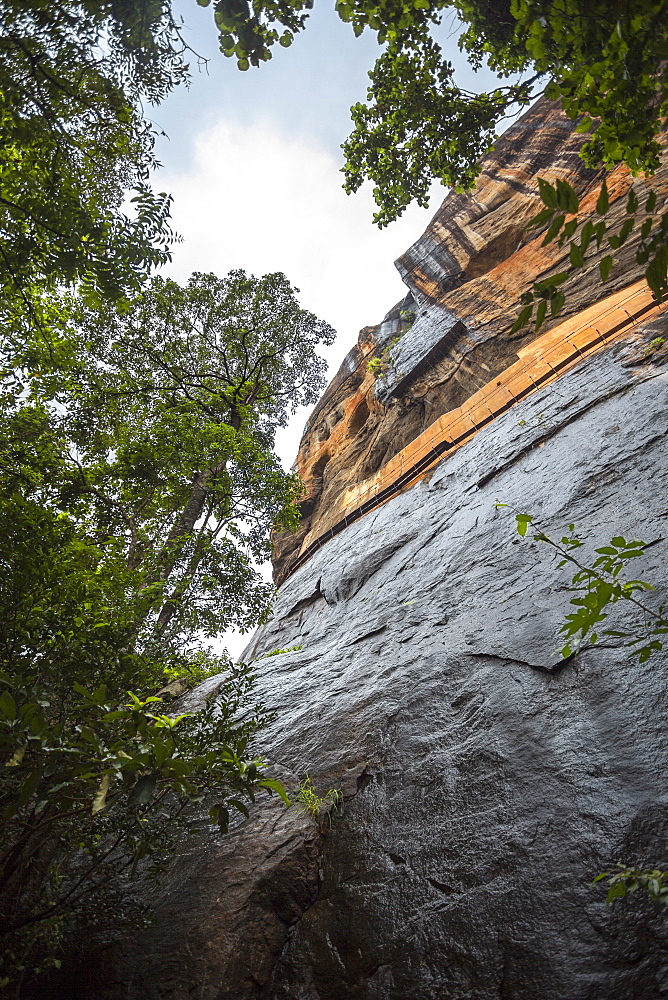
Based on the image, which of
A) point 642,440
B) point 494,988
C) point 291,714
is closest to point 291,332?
point 642,440

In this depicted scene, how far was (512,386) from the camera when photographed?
1047 cm

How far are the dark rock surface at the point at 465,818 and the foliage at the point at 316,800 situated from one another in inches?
3.0

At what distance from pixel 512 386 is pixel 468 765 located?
849cm

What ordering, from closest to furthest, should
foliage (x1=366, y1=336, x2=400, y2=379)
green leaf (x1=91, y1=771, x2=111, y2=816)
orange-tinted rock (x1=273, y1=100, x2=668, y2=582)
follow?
green leaf (x1=91, y1=771, x2=111, y2=816) < orange-tinted rock (x1=273, y1=100, x2=668, y2=582) < foliage (x1=366, y1=336, x2=400, y2=379)

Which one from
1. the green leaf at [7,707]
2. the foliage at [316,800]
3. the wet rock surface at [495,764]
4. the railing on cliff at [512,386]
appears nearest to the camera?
the green leaf at [7,707]

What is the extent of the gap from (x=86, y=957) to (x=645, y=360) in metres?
8.66

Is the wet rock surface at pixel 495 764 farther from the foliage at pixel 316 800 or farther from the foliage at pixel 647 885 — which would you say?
the foliage at pixel 647 885

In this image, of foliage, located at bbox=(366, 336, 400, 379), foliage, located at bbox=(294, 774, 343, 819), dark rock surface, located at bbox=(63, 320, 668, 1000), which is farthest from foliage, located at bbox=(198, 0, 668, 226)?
foliage, located at bbox=(366, 336, 400, 379)

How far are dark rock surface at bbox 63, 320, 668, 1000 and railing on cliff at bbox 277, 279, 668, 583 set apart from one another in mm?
3684

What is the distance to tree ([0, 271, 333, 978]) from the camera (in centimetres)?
271

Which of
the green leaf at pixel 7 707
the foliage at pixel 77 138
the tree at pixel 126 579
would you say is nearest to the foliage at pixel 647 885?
the tree at pixel 126 579

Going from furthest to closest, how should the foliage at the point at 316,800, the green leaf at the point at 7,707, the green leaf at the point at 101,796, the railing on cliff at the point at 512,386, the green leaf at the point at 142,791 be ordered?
1. the railing on cliff at the point at 512,386
2. the foliage at the point at 316,800
3. the green leaf at the point at 7,707
4. the green leaf at the point at 142,791
5. the green leaf at the point at 101,796

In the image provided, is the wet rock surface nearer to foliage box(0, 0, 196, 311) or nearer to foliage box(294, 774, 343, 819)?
foliage box(294, 774, 343, 819)

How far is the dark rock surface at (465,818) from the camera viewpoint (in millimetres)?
2582
